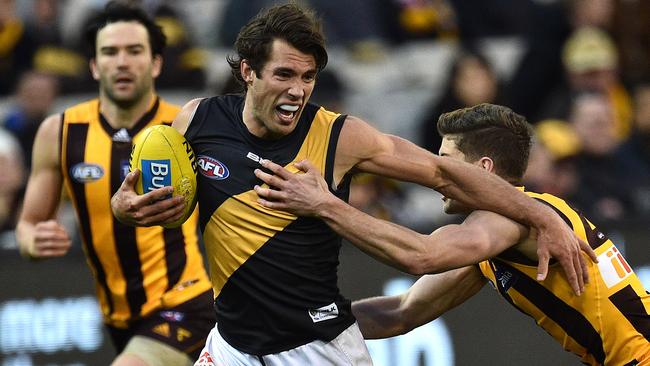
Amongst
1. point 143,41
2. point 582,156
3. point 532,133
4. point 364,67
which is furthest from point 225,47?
point 532,133

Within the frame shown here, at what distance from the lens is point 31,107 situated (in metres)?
11.3

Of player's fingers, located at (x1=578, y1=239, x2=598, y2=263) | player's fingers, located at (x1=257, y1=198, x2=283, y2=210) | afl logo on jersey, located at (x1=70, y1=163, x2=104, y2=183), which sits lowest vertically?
afl logo on jersey, located at (x1=70, y1=163, x2=104, y2=183)

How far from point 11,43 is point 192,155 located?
670cm

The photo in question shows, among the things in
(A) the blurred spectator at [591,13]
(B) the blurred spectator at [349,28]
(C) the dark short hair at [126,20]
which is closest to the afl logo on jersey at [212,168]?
(C) the dark short hair at [126,20]

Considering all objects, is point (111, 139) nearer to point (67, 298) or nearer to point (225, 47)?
point (67, 298)

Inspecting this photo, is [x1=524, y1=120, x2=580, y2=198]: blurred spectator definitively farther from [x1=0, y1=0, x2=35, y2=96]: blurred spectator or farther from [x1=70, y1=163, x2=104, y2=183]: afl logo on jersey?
[x1=0, y1=0, x2=35, y2=96]: blurred spectator

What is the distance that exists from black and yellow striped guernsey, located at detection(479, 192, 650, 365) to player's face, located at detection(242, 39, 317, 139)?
1.20m

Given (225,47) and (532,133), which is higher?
(532,133)

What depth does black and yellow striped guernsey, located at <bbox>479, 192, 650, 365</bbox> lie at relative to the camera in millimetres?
5922

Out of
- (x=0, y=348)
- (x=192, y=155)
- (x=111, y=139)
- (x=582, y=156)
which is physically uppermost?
(x=192, y=155)

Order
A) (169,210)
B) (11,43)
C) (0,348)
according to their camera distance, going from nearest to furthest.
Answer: (169,210) < (0,348) < (11,43)

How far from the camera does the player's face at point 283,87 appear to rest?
5734 millimetres

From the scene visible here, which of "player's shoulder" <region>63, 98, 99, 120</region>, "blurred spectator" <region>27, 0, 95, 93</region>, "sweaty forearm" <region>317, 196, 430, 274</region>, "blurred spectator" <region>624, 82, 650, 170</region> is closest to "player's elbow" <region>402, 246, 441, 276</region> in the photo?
"sweaty forearm" <region>317, 196, 430, 274</region>

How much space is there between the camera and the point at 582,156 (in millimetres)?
10703
